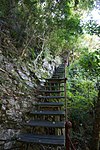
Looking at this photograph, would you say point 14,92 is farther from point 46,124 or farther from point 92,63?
point 92,63

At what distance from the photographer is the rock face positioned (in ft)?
11.2

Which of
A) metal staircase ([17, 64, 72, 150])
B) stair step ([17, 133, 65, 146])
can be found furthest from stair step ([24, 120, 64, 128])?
stair step ([17, 133, 65, 146])

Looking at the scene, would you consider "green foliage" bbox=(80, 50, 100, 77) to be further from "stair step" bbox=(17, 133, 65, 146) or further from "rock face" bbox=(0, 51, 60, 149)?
"stair step" bbox=(17, 133, 65, 146)

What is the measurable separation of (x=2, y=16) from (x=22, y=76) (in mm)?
1862

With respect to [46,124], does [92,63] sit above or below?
above

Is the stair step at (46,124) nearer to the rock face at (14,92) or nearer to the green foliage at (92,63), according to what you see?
the rock face at (14,92)

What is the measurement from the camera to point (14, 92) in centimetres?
403

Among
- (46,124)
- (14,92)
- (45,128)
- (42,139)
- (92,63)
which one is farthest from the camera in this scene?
(92,63)

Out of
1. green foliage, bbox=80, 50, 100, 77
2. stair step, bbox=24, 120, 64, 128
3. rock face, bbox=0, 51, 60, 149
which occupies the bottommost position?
stair step, bbox=24, 120, 64, 128

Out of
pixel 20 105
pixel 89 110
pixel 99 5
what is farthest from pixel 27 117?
pixel 99 5

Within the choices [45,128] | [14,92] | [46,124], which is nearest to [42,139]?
[46,124]

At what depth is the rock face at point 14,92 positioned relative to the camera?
11.2 feet

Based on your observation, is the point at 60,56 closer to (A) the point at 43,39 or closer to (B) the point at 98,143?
(A) the point at 43,39

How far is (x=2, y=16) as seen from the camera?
5.23 metres
